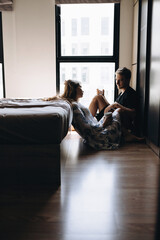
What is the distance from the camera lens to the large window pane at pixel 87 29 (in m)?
3.95

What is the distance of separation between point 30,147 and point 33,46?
8.90 feet

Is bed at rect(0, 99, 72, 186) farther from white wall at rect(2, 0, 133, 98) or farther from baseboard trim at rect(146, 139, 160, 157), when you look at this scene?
white wall at rect(2, 0, 133, 98)

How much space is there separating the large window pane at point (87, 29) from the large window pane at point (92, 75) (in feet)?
0.65

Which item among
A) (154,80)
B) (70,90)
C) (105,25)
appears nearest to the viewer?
(154,80)

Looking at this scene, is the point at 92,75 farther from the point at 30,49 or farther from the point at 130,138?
the point at 130,138

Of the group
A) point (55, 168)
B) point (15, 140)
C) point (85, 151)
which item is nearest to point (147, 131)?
point (85, 151)

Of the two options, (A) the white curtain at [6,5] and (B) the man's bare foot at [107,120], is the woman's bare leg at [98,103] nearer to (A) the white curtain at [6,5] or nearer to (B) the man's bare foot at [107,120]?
(B) the man's bare foot at [107,120]

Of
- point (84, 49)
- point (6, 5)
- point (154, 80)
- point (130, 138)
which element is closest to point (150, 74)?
point (154, 80)

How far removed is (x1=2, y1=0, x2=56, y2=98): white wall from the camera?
12.7ft

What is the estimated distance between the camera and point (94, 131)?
2643 mm

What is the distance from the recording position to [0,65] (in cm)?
413

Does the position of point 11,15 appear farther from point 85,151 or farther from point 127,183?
point 127,183

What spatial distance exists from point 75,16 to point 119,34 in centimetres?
82

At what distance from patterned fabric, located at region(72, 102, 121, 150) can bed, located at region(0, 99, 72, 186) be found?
2.91ft
